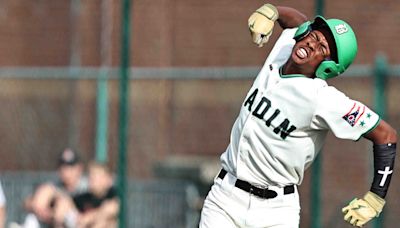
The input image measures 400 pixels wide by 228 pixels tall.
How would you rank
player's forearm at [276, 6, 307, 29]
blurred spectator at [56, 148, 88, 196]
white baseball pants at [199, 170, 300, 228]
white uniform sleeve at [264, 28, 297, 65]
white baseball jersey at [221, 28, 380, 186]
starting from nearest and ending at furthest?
white baseball jersey at [221, 28, 380, 186] → white baseball pants at [199, 170, 300, 228] → white uniform sleeve at [264, 28, 297, 65] → player's forearm at [276, 6, 307, 29] → blurred spectator at [56, 148, 88, 196]

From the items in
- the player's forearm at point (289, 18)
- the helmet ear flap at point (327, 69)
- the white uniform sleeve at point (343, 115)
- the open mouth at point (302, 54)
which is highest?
the player's forearm at point (289, 18)

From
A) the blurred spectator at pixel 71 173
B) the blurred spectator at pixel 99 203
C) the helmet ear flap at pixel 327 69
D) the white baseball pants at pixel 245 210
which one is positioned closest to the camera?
the helmet ear flap at pixel 327 69

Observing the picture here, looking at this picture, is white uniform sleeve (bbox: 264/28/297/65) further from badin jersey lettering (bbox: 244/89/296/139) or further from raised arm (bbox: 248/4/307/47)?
badin jersey lettering (bbox: 244/89/296/139)

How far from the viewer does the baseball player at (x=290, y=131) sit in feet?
18.8

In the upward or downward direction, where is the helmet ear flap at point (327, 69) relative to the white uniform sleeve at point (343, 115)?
upward

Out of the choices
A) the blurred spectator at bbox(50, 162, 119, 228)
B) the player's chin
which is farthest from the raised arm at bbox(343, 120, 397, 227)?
the blurred spectator at bbox(50, 162, 119, 228)

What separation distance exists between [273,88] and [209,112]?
18.6ft

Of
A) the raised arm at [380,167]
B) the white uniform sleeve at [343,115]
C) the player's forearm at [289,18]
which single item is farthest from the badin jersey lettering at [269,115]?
the player's forearm at [289,18]

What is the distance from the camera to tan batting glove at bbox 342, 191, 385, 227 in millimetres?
5637

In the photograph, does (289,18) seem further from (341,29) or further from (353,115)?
(353,115)

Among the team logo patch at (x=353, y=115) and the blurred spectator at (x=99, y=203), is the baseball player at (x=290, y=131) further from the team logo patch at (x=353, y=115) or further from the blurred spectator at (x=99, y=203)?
the blurred spectator at (x=99, y=203)

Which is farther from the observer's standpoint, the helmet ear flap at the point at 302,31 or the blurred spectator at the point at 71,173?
the blurred spectator at the point at 71,173

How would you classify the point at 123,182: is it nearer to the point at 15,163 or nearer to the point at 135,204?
the point at 135,204

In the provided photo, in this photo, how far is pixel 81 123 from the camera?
479 inches
